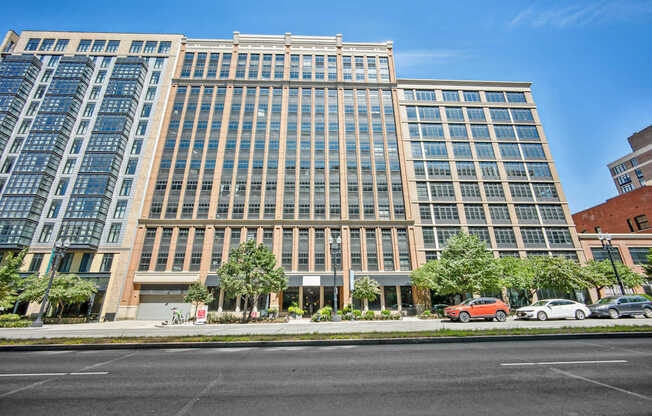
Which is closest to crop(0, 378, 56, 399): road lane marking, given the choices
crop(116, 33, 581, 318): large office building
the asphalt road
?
the asphalt road

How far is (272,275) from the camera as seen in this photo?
94.4 feet

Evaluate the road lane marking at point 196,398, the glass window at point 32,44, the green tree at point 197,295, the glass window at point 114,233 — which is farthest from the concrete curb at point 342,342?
the glass window at point 32,44

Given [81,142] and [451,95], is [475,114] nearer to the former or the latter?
[451,95]

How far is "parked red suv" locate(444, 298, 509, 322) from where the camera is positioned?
19.2 metres

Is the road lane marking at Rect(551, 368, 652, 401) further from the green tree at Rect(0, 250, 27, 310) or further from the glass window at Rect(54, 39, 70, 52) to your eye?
the glass window at Rect(54, 39, 70, 52)

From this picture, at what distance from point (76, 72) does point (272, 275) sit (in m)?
51.5

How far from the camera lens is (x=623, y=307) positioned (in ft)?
61.5

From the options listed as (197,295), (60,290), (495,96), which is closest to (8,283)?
(60,290)

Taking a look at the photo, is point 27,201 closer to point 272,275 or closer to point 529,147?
point 272,275

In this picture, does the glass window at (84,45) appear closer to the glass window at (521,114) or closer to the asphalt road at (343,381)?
the asphalt road at (343,381)

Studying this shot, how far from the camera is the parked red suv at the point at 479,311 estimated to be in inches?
757

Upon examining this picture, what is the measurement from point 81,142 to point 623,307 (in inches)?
2663

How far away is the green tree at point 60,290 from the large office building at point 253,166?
16.5 ft

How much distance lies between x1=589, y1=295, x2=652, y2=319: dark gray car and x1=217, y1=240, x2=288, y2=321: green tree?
89.6 ft
